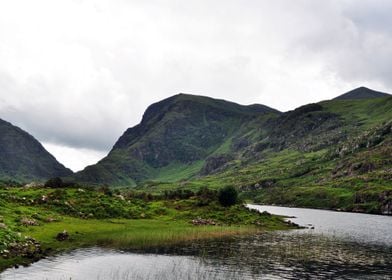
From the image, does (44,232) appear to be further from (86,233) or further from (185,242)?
(185,242)

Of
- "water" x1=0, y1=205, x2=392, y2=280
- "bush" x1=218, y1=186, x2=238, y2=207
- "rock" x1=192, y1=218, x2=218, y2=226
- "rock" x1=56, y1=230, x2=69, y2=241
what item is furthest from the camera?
"bush" x1=218, y1=186, x2=238, y2=207

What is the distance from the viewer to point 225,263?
196ft

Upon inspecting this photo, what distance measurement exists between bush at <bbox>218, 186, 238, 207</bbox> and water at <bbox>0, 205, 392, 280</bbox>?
45.1 m

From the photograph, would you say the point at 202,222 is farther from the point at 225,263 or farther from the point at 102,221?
the point at 225,263

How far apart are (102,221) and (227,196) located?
52.4 meters

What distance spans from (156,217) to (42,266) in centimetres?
5654

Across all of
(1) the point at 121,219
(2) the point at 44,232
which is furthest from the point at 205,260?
(1) the point at 121,219

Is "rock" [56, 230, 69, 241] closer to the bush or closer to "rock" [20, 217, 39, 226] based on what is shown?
"rock" [20, 217, 39, 226]

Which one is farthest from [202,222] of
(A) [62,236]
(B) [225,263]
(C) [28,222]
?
(C) [28,222]

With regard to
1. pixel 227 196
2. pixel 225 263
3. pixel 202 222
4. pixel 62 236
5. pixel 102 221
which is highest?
pixel 227 196

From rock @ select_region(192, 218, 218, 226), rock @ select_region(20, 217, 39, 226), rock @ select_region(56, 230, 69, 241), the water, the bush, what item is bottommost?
the water

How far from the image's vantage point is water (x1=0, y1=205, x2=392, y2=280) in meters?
48.5

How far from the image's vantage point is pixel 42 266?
1905 inches

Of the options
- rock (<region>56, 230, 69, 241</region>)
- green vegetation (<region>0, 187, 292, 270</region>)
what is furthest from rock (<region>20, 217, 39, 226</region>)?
rock (<region>56, 230, 69, 241</region>)
